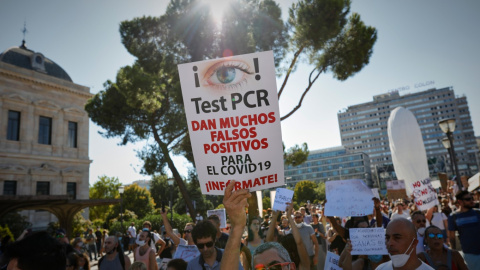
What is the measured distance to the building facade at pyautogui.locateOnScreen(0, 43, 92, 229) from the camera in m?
25.5

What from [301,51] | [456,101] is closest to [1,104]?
[301,51]

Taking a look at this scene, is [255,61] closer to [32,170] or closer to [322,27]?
[322,27]

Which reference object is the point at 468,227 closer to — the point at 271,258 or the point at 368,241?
the point at 368,241

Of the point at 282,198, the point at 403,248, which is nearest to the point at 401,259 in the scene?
the point at 403,248

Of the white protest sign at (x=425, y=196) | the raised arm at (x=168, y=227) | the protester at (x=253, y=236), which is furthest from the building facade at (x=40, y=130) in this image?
the white protest sign at (x=425, y=196)

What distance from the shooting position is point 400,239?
2678 mm

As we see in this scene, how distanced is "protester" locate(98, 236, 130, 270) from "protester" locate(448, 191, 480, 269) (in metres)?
4.90

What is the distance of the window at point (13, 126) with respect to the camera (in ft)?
85.8

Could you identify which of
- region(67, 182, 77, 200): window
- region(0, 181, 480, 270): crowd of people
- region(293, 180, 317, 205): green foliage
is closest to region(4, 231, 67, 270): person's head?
region(0, 181, 480, 270): crowd of people

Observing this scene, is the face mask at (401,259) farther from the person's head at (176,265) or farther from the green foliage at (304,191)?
the green foliage at (304,191)

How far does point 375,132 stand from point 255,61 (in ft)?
499

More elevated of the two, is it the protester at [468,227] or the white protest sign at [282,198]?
the white protest sign at [282,198]

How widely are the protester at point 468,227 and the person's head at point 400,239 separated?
2.65 meters

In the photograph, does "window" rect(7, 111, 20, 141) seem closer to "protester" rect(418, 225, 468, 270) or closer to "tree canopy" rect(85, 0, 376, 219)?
"tree canopy" rect(85, 0, 376, 219)
